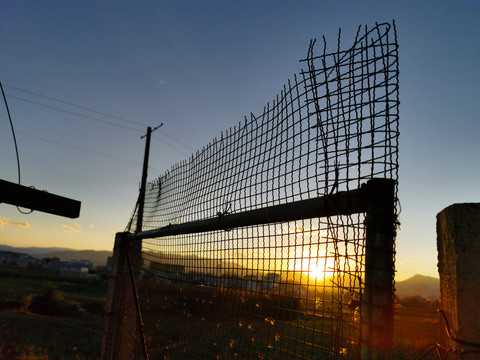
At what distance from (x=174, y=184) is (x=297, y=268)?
2589 millimetres

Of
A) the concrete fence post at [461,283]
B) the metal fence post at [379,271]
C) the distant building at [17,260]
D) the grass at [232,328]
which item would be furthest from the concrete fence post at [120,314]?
the distant building at [17,260]

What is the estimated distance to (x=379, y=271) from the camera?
1262 millimetres

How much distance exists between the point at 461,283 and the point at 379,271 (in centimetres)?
29

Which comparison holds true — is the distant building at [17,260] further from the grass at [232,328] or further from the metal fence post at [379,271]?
the metal fence post at [379,271]

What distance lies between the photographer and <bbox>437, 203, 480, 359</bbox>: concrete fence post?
1186 mm

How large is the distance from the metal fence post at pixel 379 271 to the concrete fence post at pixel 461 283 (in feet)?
0.71

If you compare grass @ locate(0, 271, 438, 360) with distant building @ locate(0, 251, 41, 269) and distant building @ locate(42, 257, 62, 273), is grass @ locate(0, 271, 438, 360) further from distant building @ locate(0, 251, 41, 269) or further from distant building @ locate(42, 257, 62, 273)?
distant building @ locate(0, 251, 41, 269)

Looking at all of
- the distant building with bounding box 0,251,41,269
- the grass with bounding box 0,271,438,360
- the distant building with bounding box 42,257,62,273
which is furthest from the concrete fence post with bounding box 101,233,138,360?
the distant building with bounding box 0,251,41,269

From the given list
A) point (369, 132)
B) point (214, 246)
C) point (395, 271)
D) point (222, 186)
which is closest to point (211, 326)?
point (214, 246)

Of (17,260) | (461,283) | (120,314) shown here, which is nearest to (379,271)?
(461,283)

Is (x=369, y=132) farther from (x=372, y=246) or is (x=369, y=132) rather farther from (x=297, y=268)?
(x=297, y=268)

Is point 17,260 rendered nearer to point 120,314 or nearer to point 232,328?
point 120,314

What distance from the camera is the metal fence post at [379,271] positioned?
3.99 feet

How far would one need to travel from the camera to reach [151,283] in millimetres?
4125
